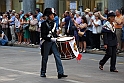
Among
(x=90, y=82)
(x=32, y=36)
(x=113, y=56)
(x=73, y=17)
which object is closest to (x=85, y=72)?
(x=113, y=56)

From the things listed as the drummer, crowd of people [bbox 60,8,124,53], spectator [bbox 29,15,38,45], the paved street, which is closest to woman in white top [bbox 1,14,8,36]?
spectator [bbox 29,15,38,45]

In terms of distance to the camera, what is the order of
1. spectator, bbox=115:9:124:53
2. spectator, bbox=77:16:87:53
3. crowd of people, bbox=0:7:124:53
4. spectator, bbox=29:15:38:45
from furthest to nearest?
1. spectator, bbox=29:15:38:45
2. spectator, bbox=77:16:87:53
3. crowd of people, bbox=0:7:124:53
4. spectator, bbox=115:9:124:53

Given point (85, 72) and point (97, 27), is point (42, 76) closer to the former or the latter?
point (85, 72)

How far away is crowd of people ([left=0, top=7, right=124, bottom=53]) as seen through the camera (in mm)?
16523

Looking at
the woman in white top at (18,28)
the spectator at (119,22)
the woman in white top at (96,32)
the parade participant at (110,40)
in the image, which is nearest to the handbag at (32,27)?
the woman in white top at (18,28)

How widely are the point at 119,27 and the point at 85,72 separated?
5211mm

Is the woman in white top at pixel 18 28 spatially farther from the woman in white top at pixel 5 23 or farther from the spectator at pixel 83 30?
the spectator at pixel 83 30

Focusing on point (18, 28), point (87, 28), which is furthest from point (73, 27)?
point (18, 28)

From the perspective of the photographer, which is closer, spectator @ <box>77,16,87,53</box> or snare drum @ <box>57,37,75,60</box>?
snare drum @ <box>57,37,75,60</box>

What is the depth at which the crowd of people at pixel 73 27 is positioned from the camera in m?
16.5

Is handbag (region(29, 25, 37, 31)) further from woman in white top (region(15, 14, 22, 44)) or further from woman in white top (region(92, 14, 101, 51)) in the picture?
woman in white top (region(92, 14, 101, 51))

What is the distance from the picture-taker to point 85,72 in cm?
1160

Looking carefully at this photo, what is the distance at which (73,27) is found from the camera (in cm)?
1780

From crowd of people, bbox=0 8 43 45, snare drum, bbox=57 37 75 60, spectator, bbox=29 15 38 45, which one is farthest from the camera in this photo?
crowd of people, bbox=0 8 43 45
